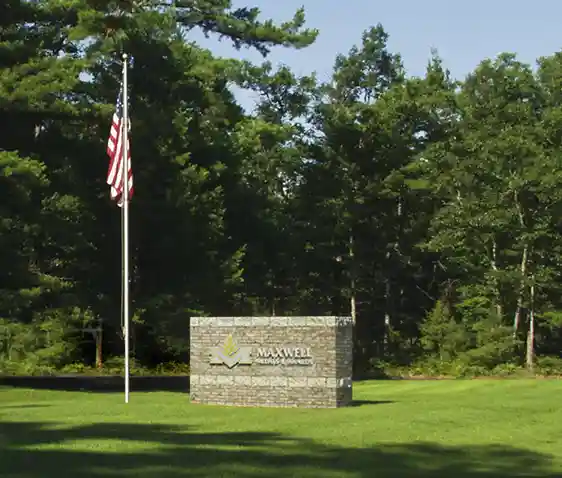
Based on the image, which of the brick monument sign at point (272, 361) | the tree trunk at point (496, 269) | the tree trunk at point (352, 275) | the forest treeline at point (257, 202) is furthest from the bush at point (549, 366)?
the brick monument sign at point (272, 361)

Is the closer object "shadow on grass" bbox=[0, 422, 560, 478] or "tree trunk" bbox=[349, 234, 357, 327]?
"shadow on grass" bbox=[0, 422, 560, 478]

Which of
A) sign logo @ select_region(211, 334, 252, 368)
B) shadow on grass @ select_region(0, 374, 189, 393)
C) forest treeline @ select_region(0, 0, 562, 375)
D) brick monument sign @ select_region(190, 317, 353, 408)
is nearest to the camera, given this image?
brick monument sign @ select_region(190, 317, 353, 408)

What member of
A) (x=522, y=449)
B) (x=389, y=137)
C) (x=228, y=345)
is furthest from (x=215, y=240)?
(x=522, y=449)

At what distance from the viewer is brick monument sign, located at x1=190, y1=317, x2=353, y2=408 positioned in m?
23.2

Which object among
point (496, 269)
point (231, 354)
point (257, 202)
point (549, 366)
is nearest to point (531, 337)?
point (549, 366)

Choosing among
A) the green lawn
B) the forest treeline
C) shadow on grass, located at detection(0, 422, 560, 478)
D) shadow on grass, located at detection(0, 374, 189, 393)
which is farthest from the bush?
shadow on grass, located at detection(0, 422, 560, 478)

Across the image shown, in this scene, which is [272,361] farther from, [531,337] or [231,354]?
[531,337]

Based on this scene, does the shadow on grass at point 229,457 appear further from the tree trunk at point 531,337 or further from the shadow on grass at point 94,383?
the tree trunk at point 531,337

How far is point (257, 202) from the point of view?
5412 centimetres

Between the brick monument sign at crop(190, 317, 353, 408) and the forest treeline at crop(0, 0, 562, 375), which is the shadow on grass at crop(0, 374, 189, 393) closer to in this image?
the forest treeline at crop(0, 0, 562, 375)

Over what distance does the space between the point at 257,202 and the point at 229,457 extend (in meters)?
40.7

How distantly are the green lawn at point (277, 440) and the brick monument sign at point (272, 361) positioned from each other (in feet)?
2.73

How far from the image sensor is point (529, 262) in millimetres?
50562

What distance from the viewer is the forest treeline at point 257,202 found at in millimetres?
40531
